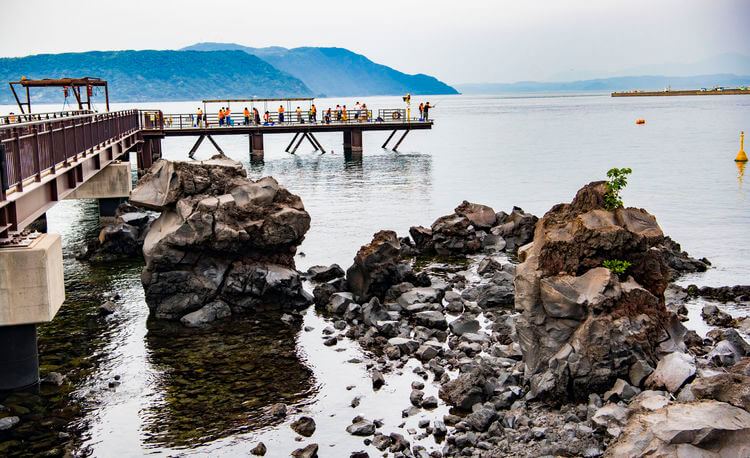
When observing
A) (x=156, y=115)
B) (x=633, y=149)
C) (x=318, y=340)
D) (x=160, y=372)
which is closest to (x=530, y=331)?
(x=318, y=340)

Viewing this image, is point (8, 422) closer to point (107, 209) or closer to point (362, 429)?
point (362, 429)

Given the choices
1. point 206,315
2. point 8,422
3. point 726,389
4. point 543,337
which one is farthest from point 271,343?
point 726,389

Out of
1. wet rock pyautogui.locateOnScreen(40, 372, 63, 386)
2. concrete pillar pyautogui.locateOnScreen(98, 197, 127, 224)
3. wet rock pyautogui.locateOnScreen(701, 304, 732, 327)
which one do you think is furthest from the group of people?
wet rock pyautogui.locateOnScreen(701, 304, 732, 327)

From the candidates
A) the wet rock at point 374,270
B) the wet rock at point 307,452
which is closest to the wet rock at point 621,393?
the wet rock at point 307,452

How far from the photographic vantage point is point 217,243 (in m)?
22.7

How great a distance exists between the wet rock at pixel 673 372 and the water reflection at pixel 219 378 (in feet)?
24.0

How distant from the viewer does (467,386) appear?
15336 millimetres

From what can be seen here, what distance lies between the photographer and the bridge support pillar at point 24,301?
15.6 m

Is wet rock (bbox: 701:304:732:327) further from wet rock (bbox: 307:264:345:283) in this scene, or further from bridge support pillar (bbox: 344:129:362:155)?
bridge support pillar (bbox: 344:129:362:155)

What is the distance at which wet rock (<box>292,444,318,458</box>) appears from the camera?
13.5 meters

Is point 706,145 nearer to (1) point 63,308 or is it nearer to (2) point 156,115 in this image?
(2) point 156,115

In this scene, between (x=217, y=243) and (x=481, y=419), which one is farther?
(x=217, y=243)

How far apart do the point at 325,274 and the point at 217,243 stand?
5.40 metres

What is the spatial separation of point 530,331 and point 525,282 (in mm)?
1079
